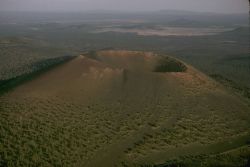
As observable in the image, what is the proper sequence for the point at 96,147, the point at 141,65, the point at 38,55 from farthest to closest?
the point at 38,55 < the point at 141,65 < the point at 96,147

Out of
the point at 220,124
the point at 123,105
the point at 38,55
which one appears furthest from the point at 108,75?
the point at 38,55

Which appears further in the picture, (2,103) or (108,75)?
(108,75)

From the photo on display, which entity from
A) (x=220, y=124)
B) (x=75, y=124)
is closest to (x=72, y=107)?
(x=75, y=124)

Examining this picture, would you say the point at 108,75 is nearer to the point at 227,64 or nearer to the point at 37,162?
the point at 37,162

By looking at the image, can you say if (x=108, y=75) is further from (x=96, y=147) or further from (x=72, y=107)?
(x=96, y=147)

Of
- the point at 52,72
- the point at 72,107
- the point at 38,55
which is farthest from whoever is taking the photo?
the point at 38,55

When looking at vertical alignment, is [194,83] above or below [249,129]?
above
